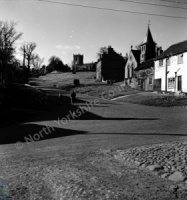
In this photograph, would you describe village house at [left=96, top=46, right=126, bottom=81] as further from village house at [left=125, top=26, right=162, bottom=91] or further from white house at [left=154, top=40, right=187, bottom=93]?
white house at [left=154, top=40, right=187, bottom=93]

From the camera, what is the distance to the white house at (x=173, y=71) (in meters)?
33.3

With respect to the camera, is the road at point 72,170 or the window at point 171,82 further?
the window at point 171,82

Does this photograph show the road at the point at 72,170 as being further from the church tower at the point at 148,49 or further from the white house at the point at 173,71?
the church tower at the point at 148,49

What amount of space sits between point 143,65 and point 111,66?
862 inches

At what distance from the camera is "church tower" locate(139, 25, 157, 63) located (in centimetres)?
5490

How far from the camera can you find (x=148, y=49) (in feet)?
181

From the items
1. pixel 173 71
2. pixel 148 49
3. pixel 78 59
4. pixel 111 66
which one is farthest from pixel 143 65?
pixel 78 59

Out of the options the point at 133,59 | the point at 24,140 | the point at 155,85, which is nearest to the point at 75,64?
the point at 133,59

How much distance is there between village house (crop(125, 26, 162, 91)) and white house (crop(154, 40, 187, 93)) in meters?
3.03

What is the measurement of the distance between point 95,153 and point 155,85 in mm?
35287

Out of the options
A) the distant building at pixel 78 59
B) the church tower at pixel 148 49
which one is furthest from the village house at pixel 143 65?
the distant building at pixel 78 59

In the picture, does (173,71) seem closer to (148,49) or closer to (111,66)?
(148,49)

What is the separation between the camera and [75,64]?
13988cm

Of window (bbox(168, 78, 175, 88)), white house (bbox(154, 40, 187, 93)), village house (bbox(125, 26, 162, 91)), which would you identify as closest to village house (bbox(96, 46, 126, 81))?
village house (bbox(125, 26, 162, 91))
